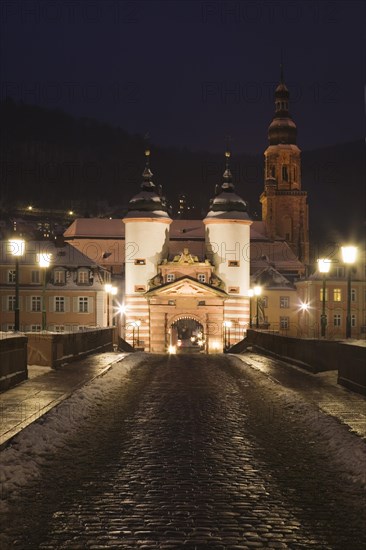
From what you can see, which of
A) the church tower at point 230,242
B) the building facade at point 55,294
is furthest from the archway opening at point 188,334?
Answer: the building facade at point 55,294

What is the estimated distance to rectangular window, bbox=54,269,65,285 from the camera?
77.0m

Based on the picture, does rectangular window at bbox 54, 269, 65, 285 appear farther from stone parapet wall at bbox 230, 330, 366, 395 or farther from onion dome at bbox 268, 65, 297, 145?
onion dome at bbox 268, 65, 297, 145

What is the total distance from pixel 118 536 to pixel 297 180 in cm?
12536

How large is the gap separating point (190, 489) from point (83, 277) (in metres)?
68.5

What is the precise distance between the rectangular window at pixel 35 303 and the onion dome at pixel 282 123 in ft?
212

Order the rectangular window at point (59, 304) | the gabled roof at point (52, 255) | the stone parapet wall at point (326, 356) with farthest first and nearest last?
the gabled roof at point (52, 255) < the rectangular window at point (59, 304) < the stone parapet wall at point (326, 356)

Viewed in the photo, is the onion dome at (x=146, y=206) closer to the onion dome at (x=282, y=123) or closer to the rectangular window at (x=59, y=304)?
the rectangular window at (x=59, y=304)

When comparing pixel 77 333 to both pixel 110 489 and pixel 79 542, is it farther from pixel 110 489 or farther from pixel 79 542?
pixel 79 542

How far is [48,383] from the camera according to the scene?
2120 cm

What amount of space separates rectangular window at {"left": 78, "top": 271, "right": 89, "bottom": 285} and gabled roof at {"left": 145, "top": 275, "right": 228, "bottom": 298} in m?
8.57

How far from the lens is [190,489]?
32.3 feet

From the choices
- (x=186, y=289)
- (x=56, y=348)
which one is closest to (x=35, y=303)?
(x=186, y=289)

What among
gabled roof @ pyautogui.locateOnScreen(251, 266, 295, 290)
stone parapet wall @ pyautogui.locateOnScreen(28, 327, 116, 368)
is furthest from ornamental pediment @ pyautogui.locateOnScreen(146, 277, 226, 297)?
stone parapet wall @ pyautogui.locateOnScreen(28, 327, 116, 368)

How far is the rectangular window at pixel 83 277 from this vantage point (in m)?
77.1
